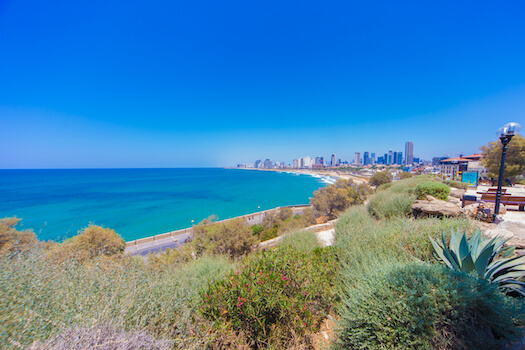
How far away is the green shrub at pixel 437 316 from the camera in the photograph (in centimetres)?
175

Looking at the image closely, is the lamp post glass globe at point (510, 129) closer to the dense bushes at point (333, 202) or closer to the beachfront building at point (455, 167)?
the dense bushes at point (333, 202)

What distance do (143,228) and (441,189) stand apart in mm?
29011

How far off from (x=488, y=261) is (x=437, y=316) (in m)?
1.65

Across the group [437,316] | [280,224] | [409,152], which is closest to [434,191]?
[437,316]

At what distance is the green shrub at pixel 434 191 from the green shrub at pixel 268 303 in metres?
7.51

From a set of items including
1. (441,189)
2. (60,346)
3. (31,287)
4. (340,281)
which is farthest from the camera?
(441,189)

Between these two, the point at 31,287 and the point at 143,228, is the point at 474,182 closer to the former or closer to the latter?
the point at 31,287

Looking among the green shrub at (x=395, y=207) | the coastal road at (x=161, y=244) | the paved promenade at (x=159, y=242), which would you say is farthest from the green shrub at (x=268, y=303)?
the coastal road at (x=161, y=244)

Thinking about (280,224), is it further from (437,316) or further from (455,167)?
(455,167)

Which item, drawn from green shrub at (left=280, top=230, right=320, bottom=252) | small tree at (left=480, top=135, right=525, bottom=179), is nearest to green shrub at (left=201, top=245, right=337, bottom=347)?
green shrub at (left=280, top=230, right=320, bottom=252)

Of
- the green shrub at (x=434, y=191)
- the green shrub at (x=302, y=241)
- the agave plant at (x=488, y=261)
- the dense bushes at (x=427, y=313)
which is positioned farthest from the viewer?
the green shrub at (x=434, y=191)

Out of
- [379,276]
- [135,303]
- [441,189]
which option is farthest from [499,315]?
[441,189]

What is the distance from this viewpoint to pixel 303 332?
251cm

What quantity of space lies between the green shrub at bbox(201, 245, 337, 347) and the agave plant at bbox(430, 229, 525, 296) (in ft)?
6.06
